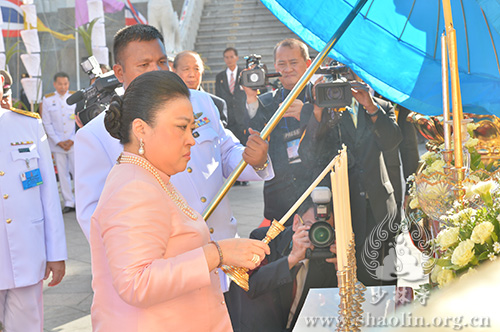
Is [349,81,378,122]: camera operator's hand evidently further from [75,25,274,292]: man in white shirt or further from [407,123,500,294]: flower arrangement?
[407,123,500,294]: flower arrangement

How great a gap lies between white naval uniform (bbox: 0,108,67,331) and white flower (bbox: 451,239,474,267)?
6.63 ft

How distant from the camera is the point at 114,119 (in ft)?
5.57

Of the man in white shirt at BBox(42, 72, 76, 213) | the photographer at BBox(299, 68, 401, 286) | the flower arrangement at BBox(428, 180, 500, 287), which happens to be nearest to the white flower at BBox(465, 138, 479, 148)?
the flower arrangement at BBox(428, 180, 500, 287)

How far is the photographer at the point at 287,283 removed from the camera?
3188 millimetres

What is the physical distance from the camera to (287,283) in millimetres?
3240

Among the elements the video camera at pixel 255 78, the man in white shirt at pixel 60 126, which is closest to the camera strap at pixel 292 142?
the video camera at pixel 255 78

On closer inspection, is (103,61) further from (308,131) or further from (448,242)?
(448,242)

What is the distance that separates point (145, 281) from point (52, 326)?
307 cm

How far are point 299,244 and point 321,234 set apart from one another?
164 mm

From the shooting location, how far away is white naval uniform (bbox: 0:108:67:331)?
9.82 ft

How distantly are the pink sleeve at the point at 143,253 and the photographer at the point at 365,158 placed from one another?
2.28 meters

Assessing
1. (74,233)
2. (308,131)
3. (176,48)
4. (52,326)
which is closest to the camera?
(308,131)

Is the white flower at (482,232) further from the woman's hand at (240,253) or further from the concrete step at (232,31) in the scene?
the concrete step at (232,31)

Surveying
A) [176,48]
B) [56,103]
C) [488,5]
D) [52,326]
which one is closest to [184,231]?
[488,5]
